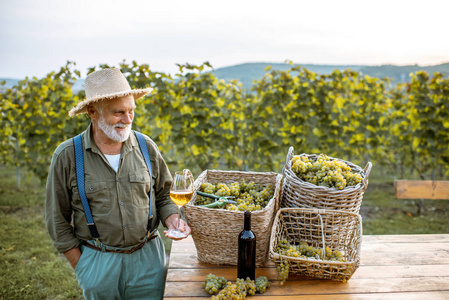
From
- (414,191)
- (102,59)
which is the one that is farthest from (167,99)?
(414,191)

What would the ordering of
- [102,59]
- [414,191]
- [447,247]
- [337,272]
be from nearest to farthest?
[337,272] → [447,247] → [414,191] → [102,59]

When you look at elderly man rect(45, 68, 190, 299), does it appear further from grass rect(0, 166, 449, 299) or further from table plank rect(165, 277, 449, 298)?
grass rect(0, 166, 449, 299)

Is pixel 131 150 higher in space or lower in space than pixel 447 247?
higher

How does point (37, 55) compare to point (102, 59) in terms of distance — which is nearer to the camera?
point (102, 59)

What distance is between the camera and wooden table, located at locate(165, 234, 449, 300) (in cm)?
173

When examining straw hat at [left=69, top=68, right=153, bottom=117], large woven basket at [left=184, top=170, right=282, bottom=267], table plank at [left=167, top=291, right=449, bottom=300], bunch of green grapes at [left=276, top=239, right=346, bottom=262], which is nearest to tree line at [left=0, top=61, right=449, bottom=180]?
straw hat at [left=69, top=68, right=153, bottom=117]

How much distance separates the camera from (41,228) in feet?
17.3

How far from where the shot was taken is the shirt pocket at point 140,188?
2.11 m

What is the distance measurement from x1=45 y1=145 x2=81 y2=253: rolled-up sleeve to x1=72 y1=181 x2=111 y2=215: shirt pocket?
0.24 feet

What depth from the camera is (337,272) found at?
5.74 feet

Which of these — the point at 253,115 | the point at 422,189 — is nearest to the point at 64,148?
the point at 422,189

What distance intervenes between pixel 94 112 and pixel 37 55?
506 centimetres

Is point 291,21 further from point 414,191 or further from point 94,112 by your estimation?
point 94,112

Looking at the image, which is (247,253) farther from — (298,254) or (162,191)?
(162,191)
